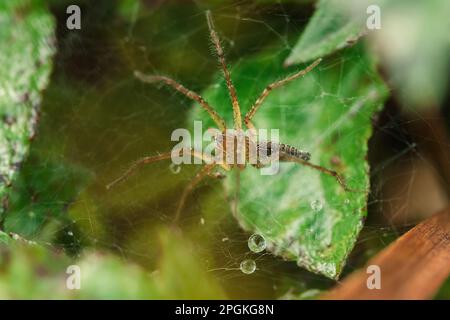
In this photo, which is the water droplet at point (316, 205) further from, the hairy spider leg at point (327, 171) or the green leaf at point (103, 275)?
the green leaf at point (103, 275)

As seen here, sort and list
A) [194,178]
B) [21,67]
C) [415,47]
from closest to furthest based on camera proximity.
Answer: [415,47] → [194,178] → [21,67]

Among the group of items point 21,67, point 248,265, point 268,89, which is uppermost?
point 21,67

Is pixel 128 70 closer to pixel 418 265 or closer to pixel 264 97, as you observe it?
pixel 264 97

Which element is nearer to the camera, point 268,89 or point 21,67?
point 268,89

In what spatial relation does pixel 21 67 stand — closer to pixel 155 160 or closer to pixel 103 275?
pixel 155 160

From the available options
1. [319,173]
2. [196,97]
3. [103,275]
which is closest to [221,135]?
[196,97]

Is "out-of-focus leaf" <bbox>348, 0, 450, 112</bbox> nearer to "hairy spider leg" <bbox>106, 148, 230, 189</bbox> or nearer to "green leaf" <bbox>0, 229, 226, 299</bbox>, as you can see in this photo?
"hairy spider leg" <bbox>106, 148, 230, 189</bbox>

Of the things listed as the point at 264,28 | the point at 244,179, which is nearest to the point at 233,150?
the point at 244,179

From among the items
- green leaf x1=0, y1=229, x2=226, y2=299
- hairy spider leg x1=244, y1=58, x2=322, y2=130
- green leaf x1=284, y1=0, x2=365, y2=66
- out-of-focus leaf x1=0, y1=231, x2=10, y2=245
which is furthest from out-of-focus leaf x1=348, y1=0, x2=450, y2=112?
out-of-focus leaf x1=0, y1=231, x2=10, y2=245
